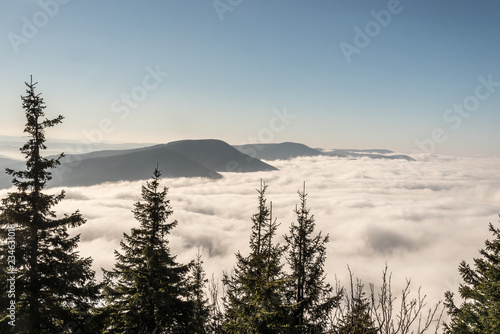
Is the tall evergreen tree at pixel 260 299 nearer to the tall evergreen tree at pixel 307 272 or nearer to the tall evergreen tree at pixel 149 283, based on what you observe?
the tall evergreen tree at pixel 149 283

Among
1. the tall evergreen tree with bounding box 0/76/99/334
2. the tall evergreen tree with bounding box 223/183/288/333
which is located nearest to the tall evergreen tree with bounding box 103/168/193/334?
the tall evergreen tree with bounding box 0/76/99/334

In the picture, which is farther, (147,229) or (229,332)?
(147,229)

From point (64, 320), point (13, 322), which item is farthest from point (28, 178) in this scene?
point (64, 320)

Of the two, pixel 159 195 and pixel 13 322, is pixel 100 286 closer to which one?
pixel 13 322

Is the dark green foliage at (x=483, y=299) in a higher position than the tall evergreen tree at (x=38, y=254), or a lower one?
lower

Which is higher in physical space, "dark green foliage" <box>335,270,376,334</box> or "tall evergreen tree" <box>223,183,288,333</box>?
"dark green foliage" <box>335,270,376,334</box>

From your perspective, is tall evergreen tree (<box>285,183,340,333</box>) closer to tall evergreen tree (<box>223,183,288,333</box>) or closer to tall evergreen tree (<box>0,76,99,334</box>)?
tall evergreen tree (<box>223,183,288,333</box>)

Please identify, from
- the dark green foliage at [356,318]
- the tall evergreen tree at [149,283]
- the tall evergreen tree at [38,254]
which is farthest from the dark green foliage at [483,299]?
the tall evergreen tree at [38,254]
